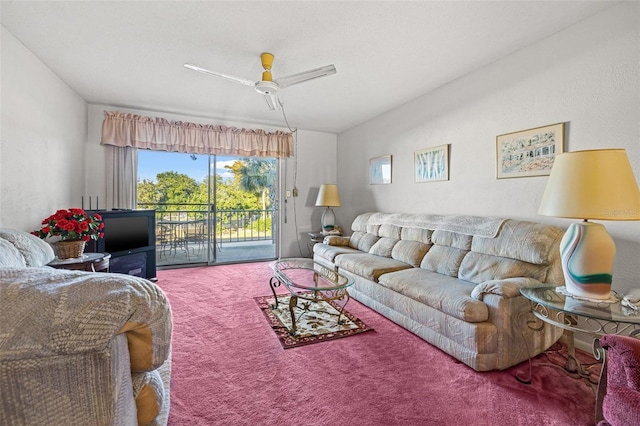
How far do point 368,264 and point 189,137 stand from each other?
337 cm

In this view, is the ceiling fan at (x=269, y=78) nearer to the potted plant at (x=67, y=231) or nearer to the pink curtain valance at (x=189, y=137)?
the potted plant at (x=67, y=231)

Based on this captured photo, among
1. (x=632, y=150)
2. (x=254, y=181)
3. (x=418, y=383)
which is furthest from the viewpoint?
(x=254, y=181)

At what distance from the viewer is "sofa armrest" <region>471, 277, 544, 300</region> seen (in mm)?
1872

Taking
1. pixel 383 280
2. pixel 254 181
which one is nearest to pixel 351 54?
pixel 383 280

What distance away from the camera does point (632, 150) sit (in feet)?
6.33

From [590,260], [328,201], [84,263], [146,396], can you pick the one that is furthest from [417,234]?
[84,263]

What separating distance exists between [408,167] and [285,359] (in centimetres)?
291

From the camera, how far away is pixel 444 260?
9.11 feet

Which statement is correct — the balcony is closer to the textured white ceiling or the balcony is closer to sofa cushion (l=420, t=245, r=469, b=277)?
the textured white ceiling

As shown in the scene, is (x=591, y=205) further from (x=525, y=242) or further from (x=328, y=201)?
(x=328, y=201)

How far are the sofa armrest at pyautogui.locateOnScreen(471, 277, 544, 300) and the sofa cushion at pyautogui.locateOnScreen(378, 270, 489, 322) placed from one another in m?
0.06

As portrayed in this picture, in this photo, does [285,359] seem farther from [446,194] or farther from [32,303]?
[446,194]

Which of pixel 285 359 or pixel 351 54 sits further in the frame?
pixel 351 54

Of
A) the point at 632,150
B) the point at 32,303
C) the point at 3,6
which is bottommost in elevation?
the point at 32,303
